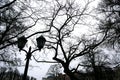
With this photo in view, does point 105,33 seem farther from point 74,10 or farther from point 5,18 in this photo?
point 5,18

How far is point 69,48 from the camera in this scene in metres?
18.3

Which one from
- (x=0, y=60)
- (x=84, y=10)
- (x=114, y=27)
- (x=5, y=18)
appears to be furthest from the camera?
(x=84, y=10)

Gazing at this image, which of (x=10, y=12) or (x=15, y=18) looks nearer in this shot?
(x=10, y=12)

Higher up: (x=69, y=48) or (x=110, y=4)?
(x=110, y=4)

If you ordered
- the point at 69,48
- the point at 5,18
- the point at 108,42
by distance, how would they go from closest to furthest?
1. the point at 5,18
2. the point at 108,42
3. the point at 69,48

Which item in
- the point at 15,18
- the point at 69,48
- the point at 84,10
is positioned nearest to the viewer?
the point at 15,18

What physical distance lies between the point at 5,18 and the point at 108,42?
973 cm

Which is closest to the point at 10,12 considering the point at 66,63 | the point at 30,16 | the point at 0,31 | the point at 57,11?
the point at 30,16

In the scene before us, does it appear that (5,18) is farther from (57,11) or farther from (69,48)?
(69,48)

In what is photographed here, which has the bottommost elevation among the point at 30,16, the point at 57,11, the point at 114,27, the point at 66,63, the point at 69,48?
the point at 66,63

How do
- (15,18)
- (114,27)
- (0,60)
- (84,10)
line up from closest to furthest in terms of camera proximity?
(15,18) → (114,27) → (0,60) → (84,10)

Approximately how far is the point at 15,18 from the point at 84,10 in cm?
802

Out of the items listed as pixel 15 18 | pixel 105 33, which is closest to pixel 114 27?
pixel 105 33

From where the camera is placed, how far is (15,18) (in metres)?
11.9
